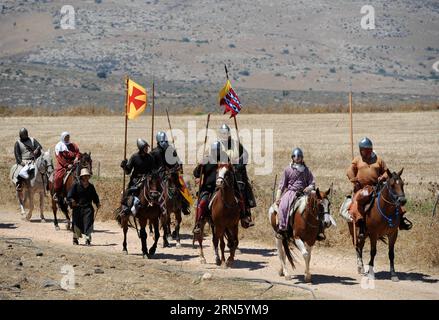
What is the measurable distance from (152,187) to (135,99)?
15.0ft

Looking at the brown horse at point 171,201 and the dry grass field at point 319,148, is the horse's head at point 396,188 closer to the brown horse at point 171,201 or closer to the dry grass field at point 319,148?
the dry grass field at point 319,148

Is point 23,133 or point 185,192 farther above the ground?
point 23,133

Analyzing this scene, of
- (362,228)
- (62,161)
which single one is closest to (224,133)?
(362,228)

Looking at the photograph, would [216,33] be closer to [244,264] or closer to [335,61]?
[335,61]

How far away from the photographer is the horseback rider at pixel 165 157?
22.0 metres

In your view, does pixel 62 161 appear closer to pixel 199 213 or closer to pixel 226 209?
pixel 199 213

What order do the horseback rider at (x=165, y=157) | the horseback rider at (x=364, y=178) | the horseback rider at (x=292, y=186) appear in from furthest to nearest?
the horseback rider at (x=165, y=157) → the horseback rider at (x=364, y=178) → the horseback rider at (x=292, y=186)

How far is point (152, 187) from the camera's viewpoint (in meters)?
20.7

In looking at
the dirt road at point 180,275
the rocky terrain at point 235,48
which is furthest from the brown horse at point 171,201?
the rocky terrain at point 235,48

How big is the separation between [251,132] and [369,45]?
442ft

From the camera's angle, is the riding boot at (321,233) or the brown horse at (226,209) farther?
the brown horse at (226,209)

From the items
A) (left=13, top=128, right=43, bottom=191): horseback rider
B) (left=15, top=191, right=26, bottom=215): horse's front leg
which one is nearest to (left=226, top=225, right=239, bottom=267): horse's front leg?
(left=13, top=128, right=43, bottom=191): horseback rider

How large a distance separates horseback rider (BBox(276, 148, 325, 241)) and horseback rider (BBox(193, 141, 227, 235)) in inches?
77.6

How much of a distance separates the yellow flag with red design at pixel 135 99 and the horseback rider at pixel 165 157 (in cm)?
246
